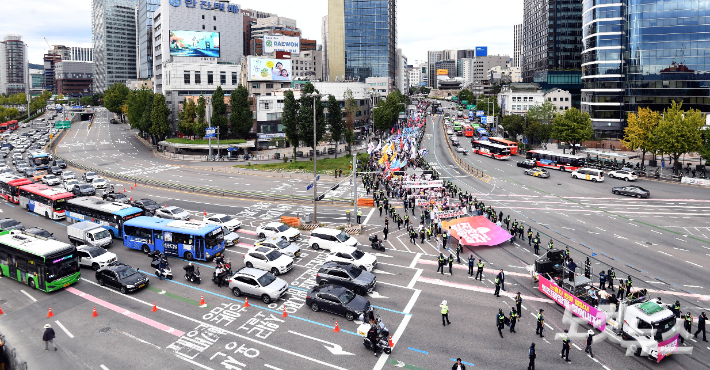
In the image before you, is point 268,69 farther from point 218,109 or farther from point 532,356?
point 532,356

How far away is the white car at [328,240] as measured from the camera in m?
35.5

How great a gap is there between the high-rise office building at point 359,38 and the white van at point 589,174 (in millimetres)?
124962

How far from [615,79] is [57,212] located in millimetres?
104458

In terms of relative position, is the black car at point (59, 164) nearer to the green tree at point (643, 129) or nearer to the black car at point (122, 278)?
the black car at point (122, 278)

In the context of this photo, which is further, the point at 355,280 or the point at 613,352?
the point at 355,280

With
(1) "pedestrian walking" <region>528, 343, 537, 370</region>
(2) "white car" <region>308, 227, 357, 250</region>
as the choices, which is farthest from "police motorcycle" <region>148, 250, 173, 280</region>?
(1) "pedestrian walking" <region>528, 343, 537, 370</region>

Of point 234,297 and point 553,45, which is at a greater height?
point 553,45

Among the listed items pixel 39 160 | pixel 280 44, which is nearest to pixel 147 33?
pixel 280 44

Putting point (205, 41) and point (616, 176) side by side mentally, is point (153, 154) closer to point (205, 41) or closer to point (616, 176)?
point (205, 41)

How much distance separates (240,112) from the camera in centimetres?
9856

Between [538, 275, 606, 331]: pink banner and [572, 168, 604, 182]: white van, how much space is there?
1711 inches

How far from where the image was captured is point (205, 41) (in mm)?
119875

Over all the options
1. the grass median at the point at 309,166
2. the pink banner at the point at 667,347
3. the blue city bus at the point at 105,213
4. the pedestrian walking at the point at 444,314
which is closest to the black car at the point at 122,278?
the blue city bus at the point at 105,213

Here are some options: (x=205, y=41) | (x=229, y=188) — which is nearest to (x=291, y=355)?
(x=229, y=188)
